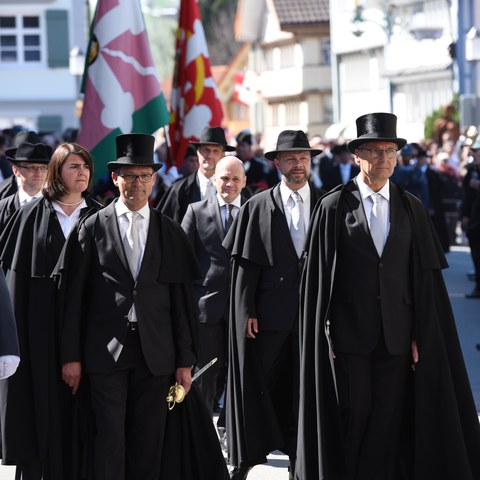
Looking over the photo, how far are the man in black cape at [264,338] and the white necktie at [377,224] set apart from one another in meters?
1.04

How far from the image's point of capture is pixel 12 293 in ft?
26.1

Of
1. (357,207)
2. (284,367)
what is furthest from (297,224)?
(357,207)

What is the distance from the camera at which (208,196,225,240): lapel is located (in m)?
9.87

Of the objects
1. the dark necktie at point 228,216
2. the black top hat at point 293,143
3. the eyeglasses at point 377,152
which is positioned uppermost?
the black top hat at point 293,143

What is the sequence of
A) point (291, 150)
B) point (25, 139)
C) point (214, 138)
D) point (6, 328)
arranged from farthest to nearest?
1. point (214, 138)
2. point (25, 139)
3. point (291, 150)
4. point (6, 328)

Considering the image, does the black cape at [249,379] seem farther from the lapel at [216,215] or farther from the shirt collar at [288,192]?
the lapel at [216,215]

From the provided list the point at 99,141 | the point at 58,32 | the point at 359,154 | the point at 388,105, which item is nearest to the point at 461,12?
the point at 58,32

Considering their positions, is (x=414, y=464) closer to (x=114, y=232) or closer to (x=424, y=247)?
(x=424, y=247)

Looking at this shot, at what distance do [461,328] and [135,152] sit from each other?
28.8 feet

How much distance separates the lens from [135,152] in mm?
7395

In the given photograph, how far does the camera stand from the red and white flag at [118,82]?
12.7 m

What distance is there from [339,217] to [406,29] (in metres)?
44.6

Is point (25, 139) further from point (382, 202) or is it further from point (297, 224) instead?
point (382, 202)

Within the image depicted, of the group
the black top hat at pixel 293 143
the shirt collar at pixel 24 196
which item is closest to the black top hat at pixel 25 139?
the shirt collar at pixel 24 196
